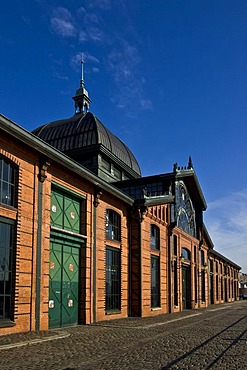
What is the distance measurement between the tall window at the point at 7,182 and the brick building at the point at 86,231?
4 cm

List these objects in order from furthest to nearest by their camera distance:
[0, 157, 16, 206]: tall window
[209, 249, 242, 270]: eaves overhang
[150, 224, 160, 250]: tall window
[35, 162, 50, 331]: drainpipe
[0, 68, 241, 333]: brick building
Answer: [209, 249, 242, 270]: eaves overhang < [150, 224, 160, 250]: tall window < [35, 162, 50, 331]: drainpipe < [0, 68, 241, 333]: brick building < [0, 157, 16, 206]: tall window

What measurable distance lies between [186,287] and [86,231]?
18905 millimetres

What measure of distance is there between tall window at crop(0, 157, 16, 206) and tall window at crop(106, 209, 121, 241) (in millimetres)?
8431

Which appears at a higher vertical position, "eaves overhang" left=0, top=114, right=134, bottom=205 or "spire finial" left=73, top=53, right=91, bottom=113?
"spire finial" left=73, top=53, right=91, bottom=113

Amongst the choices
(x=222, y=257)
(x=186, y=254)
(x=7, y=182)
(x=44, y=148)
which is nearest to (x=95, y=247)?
(x=44, y=148)

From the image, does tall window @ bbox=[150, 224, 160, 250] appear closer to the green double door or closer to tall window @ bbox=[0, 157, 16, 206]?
the green double door

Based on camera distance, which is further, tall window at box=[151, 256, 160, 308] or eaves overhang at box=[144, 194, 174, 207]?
tall window at box=[151, 256, 160, 308]

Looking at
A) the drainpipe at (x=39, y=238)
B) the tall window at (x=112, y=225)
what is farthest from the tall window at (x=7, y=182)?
the tall window at (x=112, y=225)

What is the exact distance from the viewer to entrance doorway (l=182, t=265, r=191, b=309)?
35562mm

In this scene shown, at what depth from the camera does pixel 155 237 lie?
28984 mm

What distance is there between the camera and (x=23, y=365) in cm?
923

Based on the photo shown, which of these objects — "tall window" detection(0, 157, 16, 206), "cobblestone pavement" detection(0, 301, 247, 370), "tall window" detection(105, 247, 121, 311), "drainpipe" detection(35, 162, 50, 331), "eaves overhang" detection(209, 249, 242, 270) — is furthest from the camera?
"eaves overhang" detection(209, 249, 242, 270)

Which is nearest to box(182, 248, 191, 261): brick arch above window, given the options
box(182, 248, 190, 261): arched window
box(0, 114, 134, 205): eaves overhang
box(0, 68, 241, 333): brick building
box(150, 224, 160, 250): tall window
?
box(182, 248, 190, 261): arched window

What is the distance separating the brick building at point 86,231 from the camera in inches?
595
